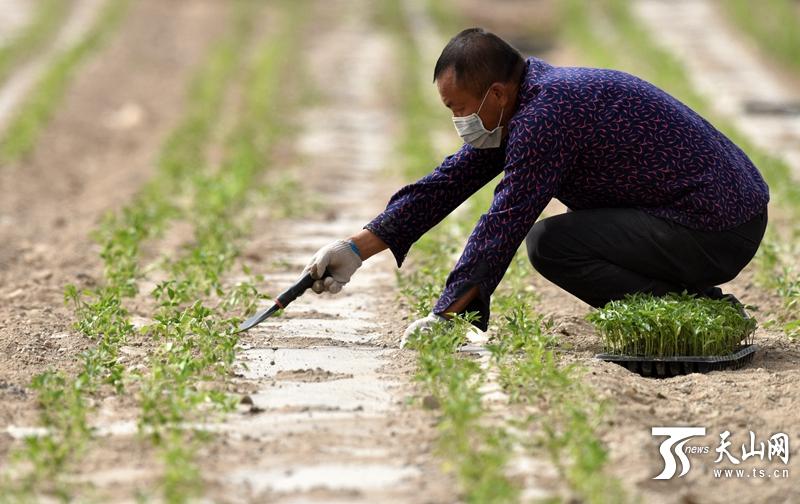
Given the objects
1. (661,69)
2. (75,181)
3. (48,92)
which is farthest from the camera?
(661,69)

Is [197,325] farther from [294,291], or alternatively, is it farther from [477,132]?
[477,132]

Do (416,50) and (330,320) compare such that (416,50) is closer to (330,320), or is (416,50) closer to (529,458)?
(330,320)

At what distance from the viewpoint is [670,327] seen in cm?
480

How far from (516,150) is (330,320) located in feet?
4.99

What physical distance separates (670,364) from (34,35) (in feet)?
61.0

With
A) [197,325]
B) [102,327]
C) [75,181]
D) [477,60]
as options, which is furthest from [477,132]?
[75,181]

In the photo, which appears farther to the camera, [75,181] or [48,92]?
[48,92]

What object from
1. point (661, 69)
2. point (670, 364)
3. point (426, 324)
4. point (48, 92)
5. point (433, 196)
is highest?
point (661, 69)

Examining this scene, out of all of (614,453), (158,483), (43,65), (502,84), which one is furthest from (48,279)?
(43,65)

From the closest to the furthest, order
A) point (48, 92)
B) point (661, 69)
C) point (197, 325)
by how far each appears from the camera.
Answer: point (197, 325), point (48, 92), point (661, 69)

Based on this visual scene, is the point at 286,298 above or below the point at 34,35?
below

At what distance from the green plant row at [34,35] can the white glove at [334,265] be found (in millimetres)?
13461

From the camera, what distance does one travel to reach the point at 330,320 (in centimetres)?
580

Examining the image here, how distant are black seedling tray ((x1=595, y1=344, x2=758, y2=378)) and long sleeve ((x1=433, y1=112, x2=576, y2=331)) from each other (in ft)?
1.96
